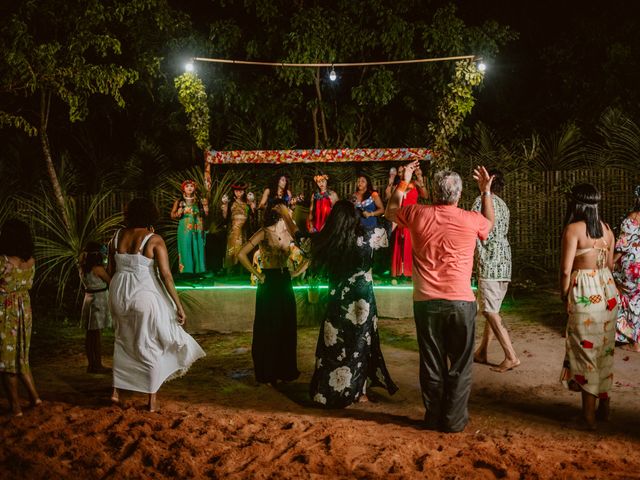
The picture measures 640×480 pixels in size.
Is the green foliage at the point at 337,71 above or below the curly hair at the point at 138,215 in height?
above

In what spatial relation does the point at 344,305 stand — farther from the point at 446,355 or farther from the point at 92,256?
the point at 92,256

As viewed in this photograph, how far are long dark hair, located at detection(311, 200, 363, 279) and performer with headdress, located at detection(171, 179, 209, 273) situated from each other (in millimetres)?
5969

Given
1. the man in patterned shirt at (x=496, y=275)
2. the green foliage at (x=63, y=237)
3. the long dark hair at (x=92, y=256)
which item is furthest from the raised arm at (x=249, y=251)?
the green foliage at (x=63, y=237)

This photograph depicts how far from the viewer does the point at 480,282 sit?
6.98 metres

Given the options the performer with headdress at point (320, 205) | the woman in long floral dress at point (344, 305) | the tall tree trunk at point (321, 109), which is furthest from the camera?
the tall tree trunk at point (321, 109)

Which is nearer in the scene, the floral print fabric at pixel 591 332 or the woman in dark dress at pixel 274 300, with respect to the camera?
the floral print fabric at pixel 591 332

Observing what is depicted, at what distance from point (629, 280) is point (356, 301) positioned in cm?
400

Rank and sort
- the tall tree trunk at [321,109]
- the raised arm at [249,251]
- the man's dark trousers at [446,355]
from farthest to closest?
the tall tree trunk at [321,109] → the raised arm at [249,251] → the man's dark trousers at [446,355]

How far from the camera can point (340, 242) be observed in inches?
221

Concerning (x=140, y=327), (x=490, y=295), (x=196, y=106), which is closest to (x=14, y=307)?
(x=140, y=327)

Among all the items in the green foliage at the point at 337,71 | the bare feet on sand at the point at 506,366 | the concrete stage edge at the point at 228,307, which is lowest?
the bare feet on sand at the point at 506,366

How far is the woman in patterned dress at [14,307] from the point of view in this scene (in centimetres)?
555

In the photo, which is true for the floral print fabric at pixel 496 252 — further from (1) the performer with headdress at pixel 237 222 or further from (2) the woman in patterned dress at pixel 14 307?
(1) the performer with headdress at pixel 237 222

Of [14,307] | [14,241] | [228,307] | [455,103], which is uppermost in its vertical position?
[455,103]
